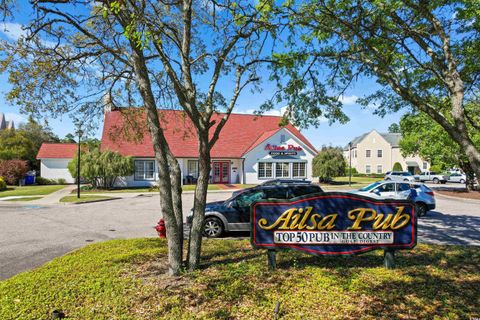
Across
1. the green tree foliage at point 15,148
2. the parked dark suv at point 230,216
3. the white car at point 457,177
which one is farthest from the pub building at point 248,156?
the white car at point 457,177

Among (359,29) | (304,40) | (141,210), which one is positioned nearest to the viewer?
(359,29)

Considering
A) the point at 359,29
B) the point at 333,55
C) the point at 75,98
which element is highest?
the point at 359,29

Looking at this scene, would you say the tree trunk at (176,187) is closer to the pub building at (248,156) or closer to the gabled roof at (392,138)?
the pub building at (248,156)

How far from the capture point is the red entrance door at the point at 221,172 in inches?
1276

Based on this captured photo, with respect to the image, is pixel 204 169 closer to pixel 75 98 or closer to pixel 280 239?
pixel 280 239

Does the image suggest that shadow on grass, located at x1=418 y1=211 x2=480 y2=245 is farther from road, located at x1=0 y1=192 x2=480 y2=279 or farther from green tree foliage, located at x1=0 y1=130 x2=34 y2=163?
green tree foliage, located at x1=0 y1=130 x2=34 y2=163

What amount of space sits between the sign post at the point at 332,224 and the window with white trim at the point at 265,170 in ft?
85.9

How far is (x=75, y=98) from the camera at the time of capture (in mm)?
8258

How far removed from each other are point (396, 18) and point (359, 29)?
85 cm

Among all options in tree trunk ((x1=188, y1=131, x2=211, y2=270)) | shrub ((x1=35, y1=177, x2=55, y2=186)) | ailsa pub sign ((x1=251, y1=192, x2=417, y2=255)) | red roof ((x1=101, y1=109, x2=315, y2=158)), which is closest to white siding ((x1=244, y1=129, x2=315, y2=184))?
red roof ((x1=101, y1=109, x2=315, y2=158))

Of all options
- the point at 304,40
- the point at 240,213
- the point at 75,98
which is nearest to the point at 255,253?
the point at 240,213

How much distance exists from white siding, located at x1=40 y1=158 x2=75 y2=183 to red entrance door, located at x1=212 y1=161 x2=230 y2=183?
16.6m

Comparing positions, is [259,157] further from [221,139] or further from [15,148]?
[15,148]

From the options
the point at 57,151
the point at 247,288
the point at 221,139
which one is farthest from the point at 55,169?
the point at 247,288
